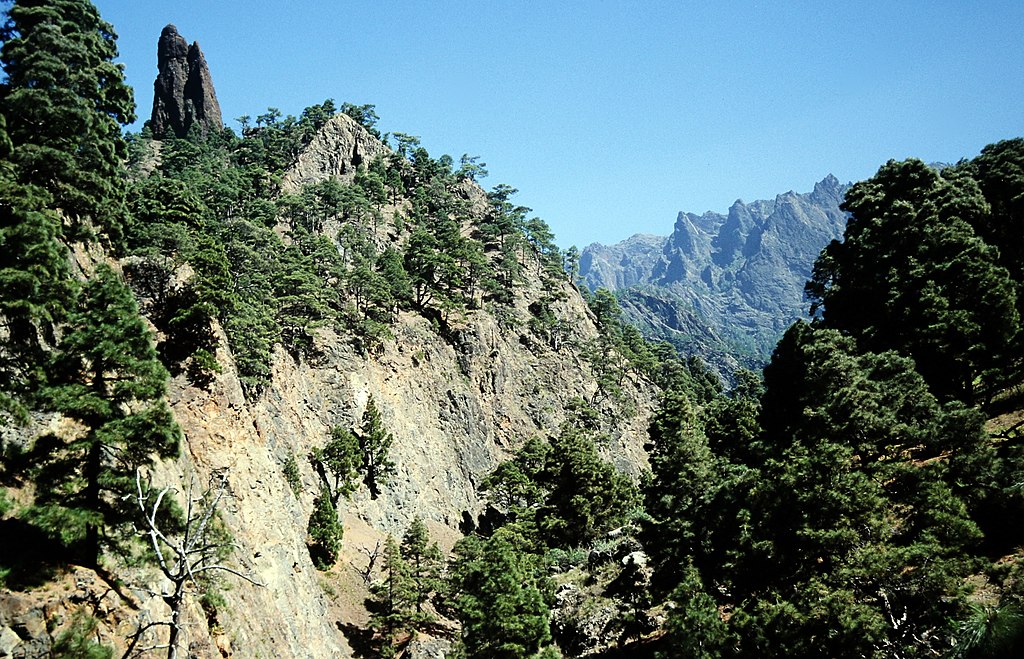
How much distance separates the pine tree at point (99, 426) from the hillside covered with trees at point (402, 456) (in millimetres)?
103

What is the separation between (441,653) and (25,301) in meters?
35.4

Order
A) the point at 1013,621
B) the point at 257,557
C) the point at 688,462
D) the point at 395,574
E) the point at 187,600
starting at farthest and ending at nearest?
the point at 395,574 → the point at 688,462 → the point at 257,557 → the point at 187,600 → the point at 1013,621

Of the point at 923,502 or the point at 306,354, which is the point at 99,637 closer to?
the point at 923,502

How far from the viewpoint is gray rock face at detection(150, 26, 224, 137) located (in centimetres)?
11975

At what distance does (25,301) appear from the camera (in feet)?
62.7

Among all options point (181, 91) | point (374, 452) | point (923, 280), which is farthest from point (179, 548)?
point (181, 91)

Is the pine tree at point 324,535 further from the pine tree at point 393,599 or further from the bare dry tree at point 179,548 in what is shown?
the bare dry tree at point 179,548

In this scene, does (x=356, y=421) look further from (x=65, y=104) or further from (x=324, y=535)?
(x=65, y=104)

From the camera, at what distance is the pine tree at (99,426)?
18.0 metres

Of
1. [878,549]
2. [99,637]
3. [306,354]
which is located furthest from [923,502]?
[306,354]

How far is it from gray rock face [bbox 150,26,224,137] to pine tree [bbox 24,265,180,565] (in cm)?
11609

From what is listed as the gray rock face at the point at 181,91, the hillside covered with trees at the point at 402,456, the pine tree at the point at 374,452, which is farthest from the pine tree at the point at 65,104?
the gray rock face at the point at 181,91

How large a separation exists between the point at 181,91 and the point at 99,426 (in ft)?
421

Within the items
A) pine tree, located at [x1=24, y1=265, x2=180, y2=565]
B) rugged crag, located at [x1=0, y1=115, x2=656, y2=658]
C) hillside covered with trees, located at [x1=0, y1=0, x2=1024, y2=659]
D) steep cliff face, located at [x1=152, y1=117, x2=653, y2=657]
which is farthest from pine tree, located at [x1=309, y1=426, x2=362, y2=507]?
pine tree, located at [x1=24, y1=265, x2=180, y2=565]
